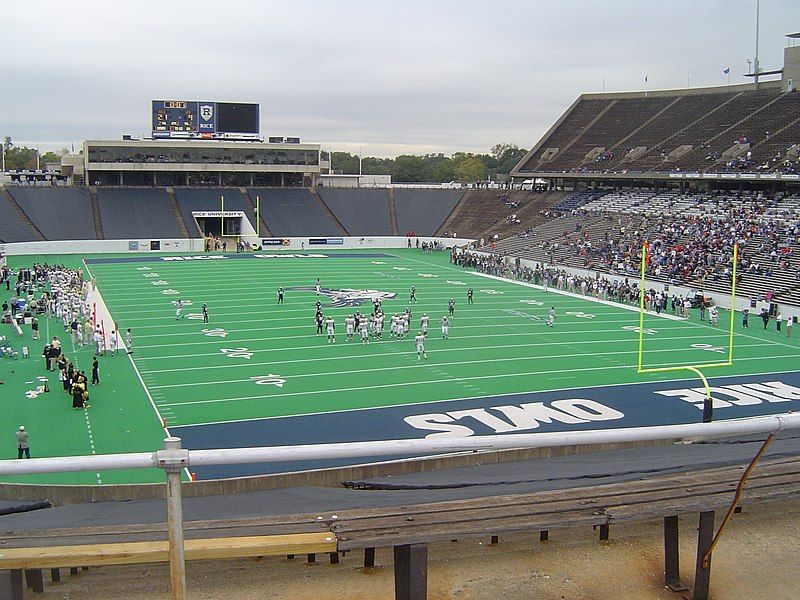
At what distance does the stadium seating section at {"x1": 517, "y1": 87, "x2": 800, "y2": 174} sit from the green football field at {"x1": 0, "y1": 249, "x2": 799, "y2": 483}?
2235cm

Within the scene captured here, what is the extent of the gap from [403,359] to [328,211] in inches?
1625

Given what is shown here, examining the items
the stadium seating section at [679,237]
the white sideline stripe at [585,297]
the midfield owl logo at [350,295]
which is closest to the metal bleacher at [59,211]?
the midfield owl logo at [350,295]

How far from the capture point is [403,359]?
22.5 metres

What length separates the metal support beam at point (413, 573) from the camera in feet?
10.4

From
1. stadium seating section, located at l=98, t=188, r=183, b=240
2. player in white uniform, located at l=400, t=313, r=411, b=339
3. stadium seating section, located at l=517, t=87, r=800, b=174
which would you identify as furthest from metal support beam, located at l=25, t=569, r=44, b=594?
stadium seating section, located at l=98, t=188, r=183, b=240

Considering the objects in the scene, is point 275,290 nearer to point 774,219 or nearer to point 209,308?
point 209,308

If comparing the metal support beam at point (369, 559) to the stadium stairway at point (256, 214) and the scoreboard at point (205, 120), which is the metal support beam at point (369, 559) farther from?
the scoreboard at point (205, 120)

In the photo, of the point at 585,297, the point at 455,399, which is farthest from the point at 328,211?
the point at 455,399

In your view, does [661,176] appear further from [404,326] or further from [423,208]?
[404,326]


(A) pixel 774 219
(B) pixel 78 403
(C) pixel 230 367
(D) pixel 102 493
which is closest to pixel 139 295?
(C) pixel 230 367

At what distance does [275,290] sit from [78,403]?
18.7m

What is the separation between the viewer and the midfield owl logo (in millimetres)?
31992

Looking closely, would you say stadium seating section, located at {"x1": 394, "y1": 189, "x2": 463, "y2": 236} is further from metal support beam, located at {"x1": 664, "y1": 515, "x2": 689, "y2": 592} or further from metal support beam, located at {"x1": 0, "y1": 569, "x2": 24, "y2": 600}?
metal support beam, located at {"x1": 0, "y1": 569, "x2": 24, "y2": 600}

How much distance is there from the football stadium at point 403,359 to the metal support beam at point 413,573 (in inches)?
0.4
